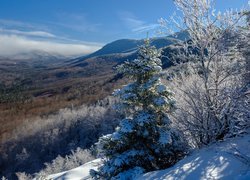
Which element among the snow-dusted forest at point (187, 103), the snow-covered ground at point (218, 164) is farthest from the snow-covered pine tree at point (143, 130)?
the snow-covered ground at point (218, 164)

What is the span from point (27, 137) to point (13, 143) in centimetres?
295

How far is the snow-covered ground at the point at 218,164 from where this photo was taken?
7.03 m

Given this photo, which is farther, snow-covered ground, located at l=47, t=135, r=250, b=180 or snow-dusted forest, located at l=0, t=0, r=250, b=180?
snow-dusted forest, located at l=0, t=0, r=250, b=180

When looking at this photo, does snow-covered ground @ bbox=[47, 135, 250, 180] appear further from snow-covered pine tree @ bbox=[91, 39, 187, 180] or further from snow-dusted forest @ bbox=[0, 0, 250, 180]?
snow-covered pine tree @ bbox=[91, 39, 187, 180]

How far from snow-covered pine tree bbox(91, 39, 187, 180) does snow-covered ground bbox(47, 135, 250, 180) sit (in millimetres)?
1622

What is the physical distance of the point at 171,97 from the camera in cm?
1122

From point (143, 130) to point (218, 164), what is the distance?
11.6 ft

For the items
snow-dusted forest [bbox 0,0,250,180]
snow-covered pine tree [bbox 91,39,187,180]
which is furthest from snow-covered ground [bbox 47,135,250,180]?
snow-covered pine tree [bbox 91,39,187,180]

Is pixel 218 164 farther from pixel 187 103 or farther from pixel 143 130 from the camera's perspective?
pixel 187 103

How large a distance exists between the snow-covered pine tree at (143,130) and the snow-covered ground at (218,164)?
162 cm

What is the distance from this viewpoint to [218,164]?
7.86 metres

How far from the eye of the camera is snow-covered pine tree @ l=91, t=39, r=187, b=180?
34.9ft

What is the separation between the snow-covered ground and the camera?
703 centimetres

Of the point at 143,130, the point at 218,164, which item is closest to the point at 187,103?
the point at 143,130
